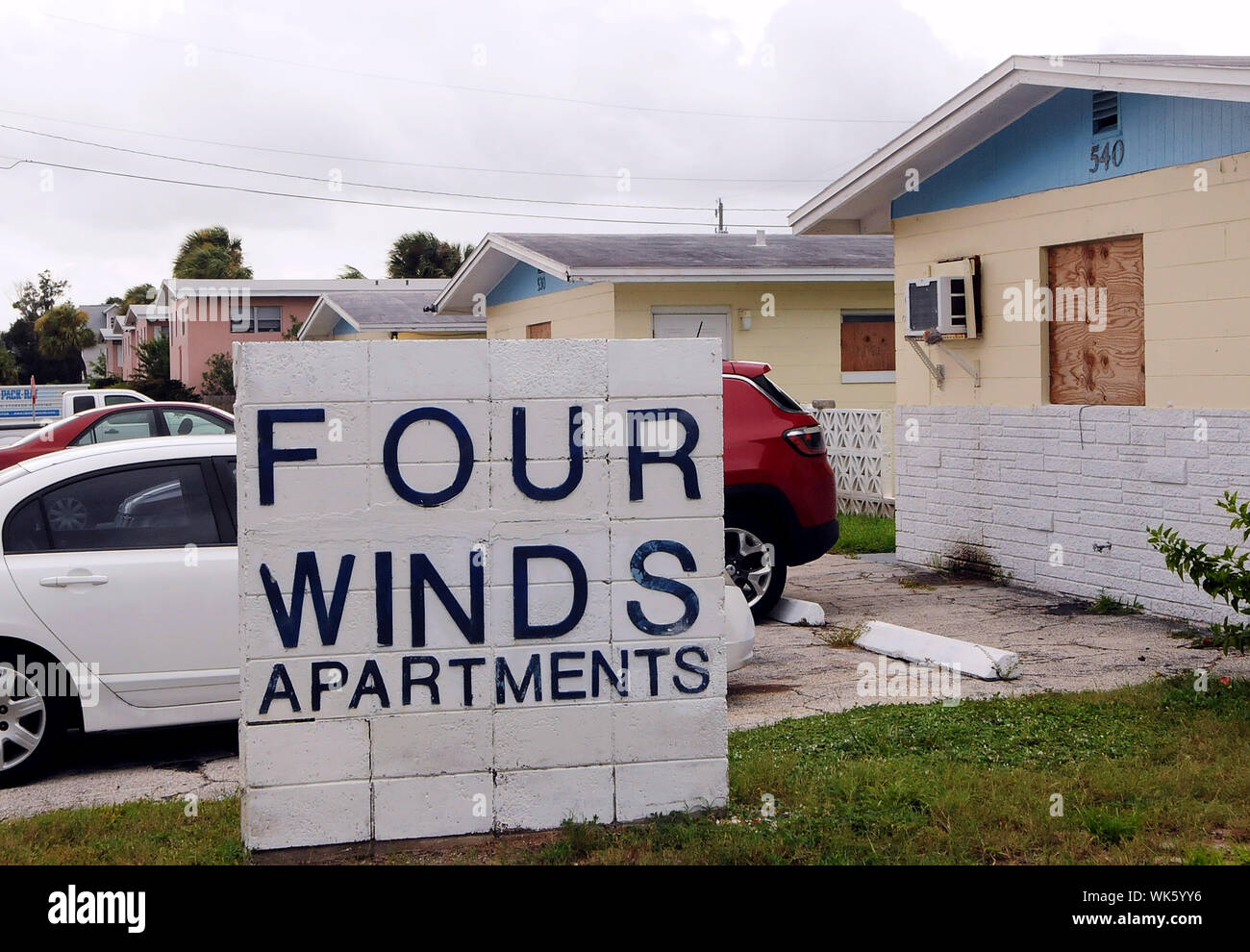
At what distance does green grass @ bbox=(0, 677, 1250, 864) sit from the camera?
5.08 m

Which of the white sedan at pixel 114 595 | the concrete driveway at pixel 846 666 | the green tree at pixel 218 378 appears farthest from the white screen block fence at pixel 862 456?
the green tree at pixel 218 378

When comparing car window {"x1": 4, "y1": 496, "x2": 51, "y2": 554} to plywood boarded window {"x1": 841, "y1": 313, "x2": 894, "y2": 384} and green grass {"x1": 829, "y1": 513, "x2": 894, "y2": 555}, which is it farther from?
plywood boarded window {"x1": 841, "y1": 313, "x2": 894, "y2": 384}

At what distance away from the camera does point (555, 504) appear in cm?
534

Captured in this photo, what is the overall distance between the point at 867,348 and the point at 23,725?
1598 cm

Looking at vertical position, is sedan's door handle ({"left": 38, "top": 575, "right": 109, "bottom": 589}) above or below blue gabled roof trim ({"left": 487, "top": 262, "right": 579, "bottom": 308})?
below

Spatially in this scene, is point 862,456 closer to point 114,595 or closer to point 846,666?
point 846,666

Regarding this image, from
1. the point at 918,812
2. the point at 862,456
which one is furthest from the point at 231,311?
the point at 918,812

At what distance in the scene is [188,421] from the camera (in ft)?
62.2

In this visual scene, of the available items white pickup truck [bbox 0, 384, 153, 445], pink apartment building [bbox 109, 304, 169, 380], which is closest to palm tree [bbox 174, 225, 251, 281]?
pink apartment building [bbox 109, 304, 169, 380]

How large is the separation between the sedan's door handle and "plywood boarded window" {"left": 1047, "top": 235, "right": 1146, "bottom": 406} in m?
7.60

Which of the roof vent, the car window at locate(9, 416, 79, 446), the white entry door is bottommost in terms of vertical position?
the car window at locate(9, 416, 79, 446)

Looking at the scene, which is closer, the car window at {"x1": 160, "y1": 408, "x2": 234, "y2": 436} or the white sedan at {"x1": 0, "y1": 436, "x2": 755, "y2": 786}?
the white sedan at {"x1": 0, "y1": 436, "x2": 755, "y2": 786}
